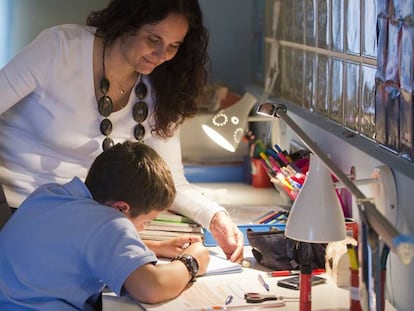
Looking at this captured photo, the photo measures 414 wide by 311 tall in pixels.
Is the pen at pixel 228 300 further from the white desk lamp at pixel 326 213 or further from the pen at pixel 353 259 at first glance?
the pen at pixel 353 259

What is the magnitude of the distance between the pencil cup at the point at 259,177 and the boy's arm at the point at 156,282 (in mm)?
1140

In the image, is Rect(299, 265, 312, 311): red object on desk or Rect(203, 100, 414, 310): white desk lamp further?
Rect(299, 265, 312, 311): red object on desk

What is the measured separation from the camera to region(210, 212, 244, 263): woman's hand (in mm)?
2121

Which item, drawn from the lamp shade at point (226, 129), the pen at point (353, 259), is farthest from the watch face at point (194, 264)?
the lamp shade at point (226, 129)

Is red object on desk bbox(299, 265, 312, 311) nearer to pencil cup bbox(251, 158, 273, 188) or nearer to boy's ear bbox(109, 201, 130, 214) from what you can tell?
boy's ear bbox(109, 201, 130, 214)

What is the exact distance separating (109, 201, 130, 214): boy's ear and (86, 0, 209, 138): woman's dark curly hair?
58cm

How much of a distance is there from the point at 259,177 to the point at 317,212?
4.58 ft

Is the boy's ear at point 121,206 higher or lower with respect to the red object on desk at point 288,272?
higher

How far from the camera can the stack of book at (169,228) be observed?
224 centimetres

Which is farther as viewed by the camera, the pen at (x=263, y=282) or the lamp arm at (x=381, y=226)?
the pen at (x=263, y=282)

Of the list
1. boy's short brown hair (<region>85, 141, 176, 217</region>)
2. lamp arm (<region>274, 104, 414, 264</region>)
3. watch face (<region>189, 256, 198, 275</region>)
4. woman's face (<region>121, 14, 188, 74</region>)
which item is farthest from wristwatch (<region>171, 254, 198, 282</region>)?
woman's face (<region>121, 14, 188, 74</region>)

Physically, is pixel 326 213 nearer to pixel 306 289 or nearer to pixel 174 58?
pixel 306 289

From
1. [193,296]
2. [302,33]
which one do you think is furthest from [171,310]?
[302,33]

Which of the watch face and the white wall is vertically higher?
the white wall
